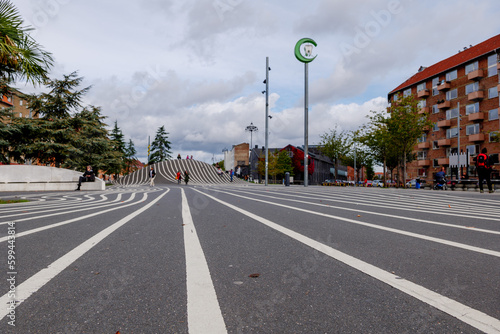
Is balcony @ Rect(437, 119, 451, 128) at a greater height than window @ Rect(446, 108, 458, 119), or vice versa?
window @ Rect(446, 108, 458, 119)

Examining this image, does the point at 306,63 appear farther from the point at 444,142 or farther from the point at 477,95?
the point at 444,142

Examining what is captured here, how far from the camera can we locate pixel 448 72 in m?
53.8

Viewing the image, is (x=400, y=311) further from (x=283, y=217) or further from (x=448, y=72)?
(x=448, y=72)

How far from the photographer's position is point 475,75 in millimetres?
47469

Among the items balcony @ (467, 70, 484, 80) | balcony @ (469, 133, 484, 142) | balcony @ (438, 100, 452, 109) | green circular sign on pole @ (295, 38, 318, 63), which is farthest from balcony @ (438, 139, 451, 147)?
green circular sign on pole @ (295, 38, 318, 63)

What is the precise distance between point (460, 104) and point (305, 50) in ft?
117

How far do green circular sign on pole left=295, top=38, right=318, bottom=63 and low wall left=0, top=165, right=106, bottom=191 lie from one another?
1940 cm

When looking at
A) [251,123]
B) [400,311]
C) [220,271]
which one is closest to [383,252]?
[400,311]

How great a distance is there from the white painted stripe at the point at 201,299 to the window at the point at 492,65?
56320 mm

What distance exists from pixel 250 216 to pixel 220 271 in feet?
12.4

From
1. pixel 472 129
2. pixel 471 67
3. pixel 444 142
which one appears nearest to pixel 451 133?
pixel 444 142

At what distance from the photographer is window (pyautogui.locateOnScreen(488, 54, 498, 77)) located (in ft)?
148

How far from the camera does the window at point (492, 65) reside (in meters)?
45.1

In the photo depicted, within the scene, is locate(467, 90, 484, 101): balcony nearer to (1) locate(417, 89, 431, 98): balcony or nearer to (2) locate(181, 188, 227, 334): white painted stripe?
(1) locate(417, 89, 431, 98): balcony
